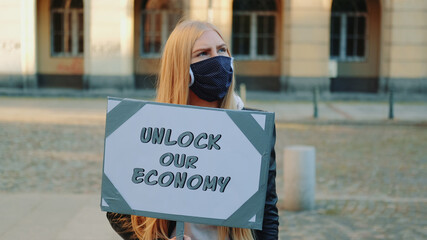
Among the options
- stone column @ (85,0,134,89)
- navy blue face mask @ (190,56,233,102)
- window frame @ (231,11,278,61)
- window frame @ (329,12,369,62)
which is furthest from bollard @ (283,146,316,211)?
window frame @ (329,12,369,62)

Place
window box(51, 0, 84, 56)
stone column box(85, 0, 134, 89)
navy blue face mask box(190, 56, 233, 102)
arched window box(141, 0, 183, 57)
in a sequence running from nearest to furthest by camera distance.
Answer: navy blue face mask box(190, 56, 233, 102), stone column box(85, 0, 134, 89), arched window box(141, 0, 183, 57), window box(51, 0, 84, 56)

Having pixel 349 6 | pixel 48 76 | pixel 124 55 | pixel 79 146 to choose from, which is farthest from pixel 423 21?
pixel 79 146

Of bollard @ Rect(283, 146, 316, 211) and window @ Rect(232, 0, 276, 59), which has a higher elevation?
window @ Rect(232, 0, 276, 59)

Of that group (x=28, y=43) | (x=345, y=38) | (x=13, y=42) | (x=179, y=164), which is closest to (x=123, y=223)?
(x=179, y=164)

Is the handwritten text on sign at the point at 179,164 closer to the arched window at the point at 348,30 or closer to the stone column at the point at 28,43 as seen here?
the stone column at the point at 28,43

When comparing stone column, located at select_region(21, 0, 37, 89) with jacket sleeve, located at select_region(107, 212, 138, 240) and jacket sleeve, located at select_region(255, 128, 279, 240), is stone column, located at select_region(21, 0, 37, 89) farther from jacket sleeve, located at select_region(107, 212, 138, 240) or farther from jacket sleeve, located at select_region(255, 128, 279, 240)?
jacket sleeve, located at select_region(255, 128, 279, 240)

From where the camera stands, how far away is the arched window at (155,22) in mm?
25578

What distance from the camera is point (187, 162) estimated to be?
2477 mm

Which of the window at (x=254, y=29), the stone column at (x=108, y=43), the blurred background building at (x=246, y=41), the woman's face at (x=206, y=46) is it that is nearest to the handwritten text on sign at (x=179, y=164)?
the woman's face at (x=206, y=46)

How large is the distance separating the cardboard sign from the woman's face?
25cm

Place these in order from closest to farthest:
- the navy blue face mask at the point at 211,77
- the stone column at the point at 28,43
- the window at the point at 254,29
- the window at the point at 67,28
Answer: the navy blue face mask at the point at 211,77
the stone column at the point at 28,43
the window at the point at 254,29
the window at the point at 67,28

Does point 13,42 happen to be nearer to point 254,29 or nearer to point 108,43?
point 108,43

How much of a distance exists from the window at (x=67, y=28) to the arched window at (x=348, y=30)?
1060cm

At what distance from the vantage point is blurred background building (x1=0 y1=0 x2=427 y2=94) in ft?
78.6
